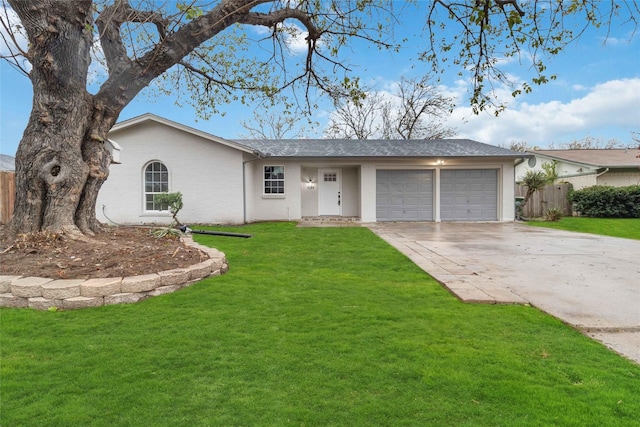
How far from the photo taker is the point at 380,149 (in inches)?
598

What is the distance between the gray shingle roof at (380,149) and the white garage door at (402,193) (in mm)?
920

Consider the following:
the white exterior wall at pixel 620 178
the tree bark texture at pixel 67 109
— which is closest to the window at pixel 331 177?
the tree bark texture at pixel 67 109

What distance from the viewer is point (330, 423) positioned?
77.7 inches

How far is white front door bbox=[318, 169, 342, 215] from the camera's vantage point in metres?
15.8

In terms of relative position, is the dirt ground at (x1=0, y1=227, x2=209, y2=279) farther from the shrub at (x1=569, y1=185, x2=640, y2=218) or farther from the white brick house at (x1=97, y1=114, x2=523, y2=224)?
the shrub at (x1=569, y1=185, x2=640, y2=218)

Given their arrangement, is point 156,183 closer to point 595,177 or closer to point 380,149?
point 380,149

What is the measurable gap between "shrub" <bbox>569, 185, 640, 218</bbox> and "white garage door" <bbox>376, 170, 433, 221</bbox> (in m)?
8.22

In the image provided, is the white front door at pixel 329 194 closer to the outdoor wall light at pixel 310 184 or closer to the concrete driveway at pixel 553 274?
the outdoor wall light at pixel 310 184

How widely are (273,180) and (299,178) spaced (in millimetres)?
1067

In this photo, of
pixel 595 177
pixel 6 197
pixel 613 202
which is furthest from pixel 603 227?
pixel 6 197

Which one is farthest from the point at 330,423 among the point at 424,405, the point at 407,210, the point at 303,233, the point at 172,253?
the point at 407,210

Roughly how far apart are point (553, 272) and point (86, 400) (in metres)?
6.12

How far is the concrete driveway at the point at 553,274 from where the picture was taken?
3529mm

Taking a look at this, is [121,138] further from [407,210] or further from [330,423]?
[330,423]
